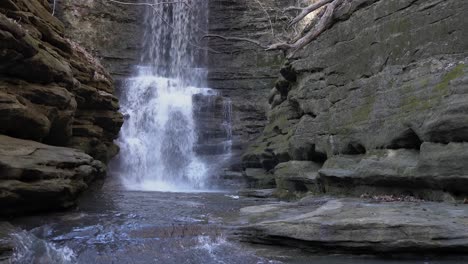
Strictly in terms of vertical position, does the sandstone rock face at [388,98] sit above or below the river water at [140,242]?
above

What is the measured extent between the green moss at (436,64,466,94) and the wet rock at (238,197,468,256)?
2.12 m

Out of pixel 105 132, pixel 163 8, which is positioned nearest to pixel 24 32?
pixel 105 132

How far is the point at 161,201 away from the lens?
10594mm

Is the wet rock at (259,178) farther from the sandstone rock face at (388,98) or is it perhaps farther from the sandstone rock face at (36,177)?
the sandstone rock face at (36,177)

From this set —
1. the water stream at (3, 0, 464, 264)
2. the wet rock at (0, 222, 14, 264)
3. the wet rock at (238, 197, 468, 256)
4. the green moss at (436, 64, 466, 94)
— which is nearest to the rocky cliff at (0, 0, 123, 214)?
the water stream at (3, 0, 464, 264)

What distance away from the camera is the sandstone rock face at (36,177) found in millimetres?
6029

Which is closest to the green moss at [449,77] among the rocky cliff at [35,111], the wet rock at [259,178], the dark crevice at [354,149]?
the dark crevice at [354,149]

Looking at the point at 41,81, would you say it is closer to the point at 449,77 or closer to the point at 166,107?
the point at 449,77

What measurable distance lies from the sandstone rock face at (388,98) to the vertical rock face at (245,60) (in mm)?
10823

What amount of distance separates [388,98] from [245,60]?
18.1m

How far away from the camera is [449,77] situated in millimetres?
7062

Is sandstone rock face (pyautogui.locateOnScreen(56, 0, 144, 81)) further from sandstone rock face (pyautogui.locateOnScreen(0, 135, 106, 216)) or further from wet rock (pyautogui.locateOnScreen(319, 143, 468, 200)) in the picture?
wet rock (pyautogui.locateOnScreen(319, 143, 468, 200))

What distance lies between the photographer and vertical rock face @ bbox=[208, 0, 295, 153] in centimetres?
2342

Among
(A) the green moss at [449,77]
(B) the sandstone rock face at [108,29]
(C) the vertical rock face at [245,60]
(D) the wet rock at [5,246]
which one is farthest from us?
(B) the sandstone rock face at [108,29]
